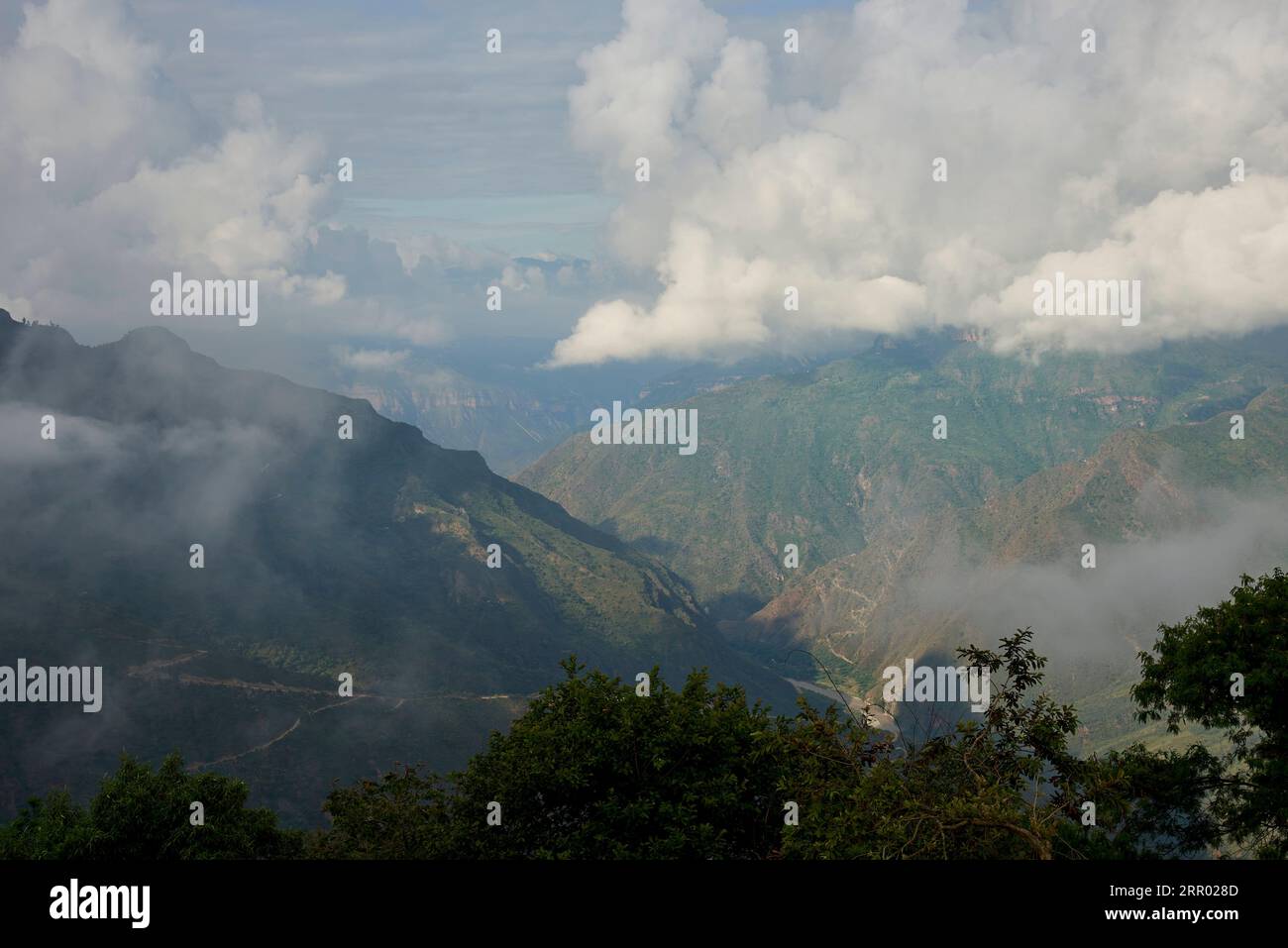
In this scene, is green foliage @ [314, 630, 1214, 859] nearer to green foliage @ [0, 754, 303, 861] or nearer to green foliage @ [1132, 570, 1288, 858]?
green foliage @ [1132, 570, 1288, 858]

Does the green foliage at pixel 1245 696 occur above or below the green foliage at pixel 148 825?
above

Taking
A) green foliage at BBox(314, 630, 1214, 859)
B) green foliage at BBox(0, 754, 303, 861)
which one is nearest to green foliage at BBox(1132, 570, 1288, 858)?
green foliage at BBox(314, 630, 1214, 859)

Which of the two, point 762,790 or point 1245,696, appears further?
point 762,790

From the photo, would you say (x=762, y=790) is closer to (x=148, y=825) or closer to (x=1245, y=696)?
(x=1245, y=696)

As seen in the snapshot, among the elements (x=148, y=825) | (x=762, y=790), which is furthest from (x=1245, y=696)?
(x=148, y=825)

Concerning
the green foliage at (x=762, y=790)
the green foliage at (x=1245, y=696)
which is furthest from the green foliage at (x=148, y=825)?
the green foliage at (x=1245, y=696)

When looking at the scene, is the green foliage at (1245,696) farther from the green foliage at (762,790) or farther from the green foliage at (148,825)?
the green foliage at (148,825)
